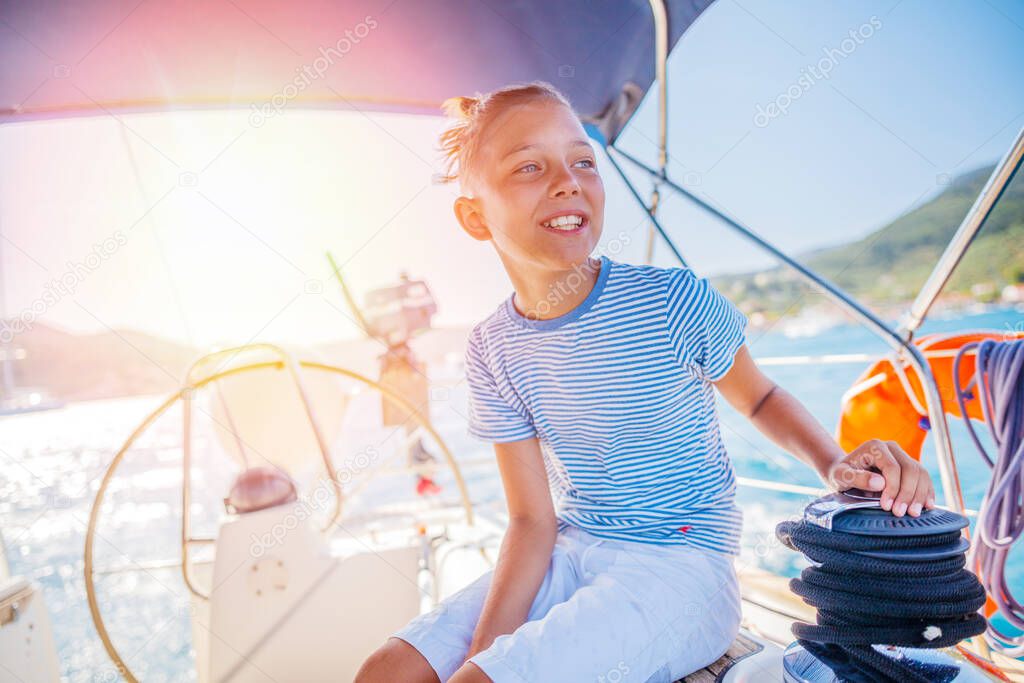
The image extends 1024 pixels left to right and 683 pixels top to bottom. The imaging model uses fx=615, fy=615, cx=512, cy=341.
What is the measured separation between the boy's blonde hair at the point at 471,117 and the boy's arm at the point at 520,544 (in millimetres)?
517

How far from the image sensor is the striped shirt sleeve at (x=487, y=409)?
3.62ft

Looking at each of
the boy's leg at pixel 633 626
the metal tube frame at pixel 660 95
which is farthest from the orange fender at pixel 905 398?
the boy's leg at pixel 633 626

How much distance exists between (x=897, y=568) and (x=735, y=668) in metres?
0.30

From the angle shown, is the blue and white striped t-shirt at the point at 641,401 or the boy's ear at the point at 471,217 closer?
the blue and white striped t-shirt at the point at 641,401

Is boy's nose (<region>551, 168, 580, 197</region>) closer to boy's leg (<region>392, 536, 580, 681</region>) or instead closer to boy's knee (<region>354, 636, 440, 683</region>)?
boy's leg (<region>392, 536, 580, 681</region>)

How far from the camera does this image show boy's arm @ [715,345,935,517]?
0.62m

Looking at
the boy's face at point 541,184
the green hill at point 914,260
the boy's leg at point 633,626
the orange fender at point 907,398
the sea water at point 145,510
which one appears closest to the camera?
the boy's leg at point 633,626

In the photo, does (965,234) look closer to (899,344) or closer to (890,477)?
(899,344)

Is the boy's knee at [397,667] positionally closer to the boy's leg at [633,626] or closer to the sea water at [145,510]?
the boy's leg at [633,626]

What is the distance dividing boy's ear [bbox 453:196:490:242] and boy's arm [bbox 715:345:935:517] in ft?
1.60

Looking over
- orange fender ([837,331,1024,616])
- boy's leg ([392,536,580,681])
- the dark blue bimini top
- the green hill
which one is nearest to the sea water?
orange fender ([837,331,1024,616])

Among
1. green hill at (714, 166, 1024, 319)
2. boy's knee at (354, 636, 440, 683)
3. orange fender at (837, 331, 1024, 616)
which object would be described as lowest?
boy's knee at (354, 636, 440, 683)

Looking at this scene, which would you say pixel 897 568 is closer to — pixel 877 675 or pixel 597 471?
pixel 877 675

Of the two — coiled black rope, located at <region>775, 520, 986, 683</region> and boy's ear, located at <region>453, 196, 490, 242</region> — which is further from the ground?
boy's ear, located at <region>453, 196, 490, 242</region>
